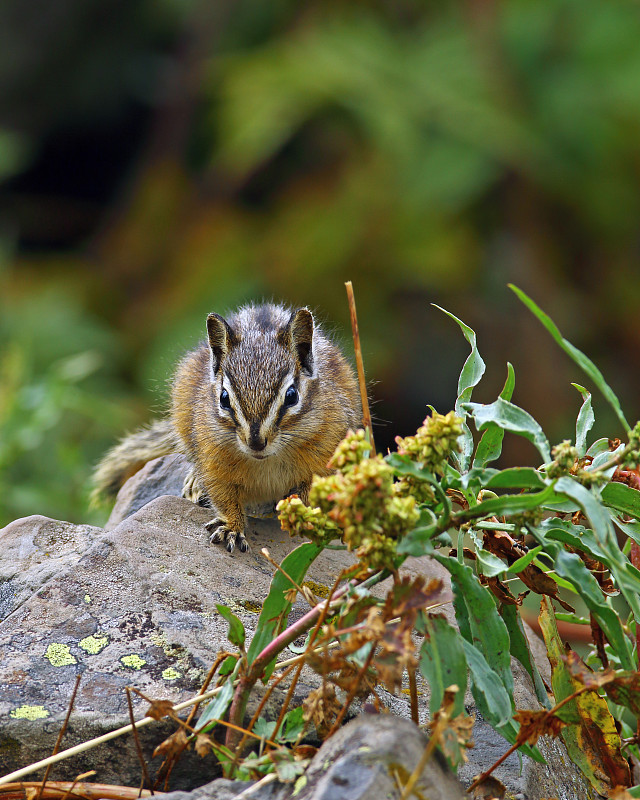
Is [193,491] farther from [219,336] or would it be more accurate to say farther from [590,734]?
[590,734]

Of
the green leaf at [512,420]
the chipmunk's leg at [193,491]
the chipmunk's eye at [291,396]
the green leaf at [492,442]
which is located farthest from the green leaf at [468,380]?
the chipmunk's leg at [193,491]

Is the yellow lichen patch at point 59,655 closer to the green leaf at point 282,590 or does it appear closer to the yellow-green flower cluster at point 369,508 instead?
the green leaf at point 282,590

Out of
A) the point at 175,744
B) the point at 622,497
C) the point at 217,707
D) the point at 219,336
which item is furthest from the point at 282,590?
the point at 219,336

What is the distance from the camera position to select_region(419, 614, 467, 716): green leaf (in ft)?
6.48

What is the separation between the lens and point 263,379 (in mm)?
3682

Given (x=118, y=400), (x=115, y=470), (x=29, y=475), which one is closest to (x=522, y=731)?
(x=115, y=470)

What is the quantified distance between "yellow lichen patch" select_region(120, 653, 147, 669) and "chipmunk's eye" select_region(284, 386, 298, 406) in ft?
4.54

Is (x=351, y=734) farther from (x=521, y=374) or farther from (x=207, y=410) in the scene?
(x=521, y=374)

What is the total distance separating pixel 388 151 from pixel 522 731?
254 inches

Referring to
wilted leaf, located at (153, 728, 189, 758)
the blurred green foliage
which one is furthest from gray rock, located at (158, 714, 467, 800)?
the blurred green foliage

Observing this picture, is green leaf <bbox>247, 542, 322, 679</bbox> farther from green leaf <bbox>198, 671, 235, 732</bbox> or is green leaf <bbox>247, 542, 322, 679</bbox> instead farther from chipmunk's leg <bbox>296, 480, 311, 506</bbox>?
chipmunk's leg <bbox>296, 480, 311, 506</bbox>

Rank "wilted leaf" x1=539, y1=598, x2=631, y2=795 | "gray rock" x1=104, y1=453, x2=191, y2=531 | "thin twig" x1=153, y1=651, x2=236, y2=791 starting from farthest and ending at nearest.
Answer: "gray rock" x1=104, y1=453, x2=191, y2=531 < "wilted leaf" x1=539, y1=598, x2=631, y2=795 < "thin twig" x1=153, y1=651, x2=236, y2=791

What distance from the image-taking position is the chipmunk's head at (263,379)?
3604 mm

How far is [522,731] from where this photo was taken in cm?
215
